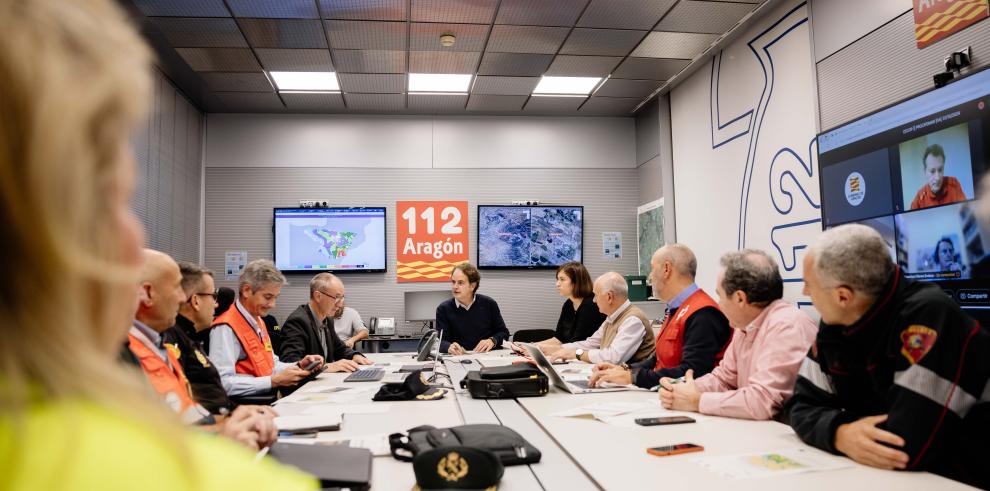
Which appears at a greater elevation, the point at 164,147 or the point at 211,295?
the point at 164,147

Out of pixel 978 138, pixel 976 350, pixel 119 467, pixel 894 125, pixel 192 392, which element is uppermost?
pixel 894 125

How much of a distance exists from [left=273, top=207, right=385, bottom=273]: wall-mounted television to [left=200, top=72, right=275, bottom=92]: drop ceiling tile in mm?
1420

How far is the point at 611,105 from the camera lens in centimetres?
707

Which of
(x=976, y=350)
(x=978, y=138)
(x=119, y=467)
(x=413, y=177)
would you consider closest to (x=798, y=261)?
(x=978, y=138)

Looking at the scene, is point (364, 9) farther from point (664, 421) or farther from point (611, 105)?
point (664, 421)

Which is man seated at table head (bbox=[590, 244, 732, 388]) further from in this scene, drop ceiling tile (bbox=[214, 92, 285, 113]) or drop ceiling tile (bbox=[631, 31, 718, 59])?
drop ceiling tile (bbox=[214, 92, 285, 113])

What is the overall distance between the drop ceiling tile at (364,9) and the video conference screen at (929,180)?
3.23 m

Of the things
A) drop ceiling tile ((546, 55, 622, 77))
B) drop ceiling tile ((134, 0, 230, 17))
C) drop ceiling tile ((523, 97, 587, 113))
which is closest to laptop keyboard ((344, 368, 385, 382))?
drop ceiling tile ((134, 0, 230, 17))

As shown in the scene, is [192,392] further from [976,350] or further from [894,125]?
[894,125]

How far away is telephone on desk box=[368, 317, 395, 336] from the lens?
6.68 metres

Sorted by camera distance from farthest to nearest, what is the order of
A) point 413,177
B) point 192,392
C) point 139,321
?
point 413,177 → point 192,392 → point 139,321

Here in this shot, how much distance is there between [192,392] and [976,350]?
2783 millimetres

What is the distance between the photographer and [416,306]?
664 centimetres

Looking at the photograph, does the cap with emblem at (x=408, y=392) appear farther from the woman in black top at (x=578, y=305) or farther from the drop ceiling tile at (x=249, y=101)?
the drop ceiling tile at (x=249, y=101)
